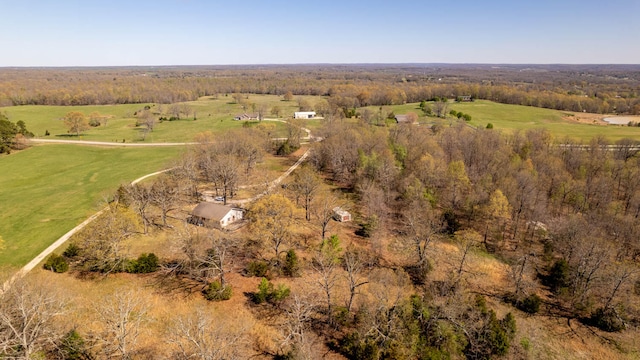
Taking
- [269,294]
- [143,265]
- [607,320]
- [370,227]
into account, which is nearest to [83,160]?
[143,265]

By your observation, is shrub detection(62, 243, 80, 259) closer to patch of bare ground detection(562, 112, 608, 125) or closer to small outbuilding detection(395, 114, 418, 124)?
small outbuilding detection(395, 114, 418, 124)

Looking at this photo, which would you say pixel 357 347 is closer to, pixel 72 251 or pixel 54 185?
pixel 72 251

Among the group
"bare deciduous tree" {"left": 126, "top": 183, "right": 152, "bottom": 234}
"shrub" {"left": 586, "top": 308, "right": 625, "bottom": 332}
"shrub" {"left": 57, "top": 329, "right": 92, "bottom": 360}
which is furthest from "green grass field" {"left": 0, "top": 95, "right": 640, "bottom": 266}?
"shrub" {"left": 586, "top": 308, "right": 625, "bottom": 332}

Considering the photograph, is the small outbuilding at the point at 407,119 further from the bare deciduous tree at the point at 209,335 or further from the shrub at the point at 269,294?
the bare deciduous tree at the point at 209,335

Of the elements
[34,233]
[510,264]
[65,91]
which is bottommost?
[510,264]

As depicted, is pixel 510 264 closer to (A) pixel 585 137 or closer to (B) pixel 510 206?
(B) pixel 510 206

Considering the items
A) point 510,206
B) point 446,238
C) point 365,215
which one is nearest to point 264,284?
point 365,215
